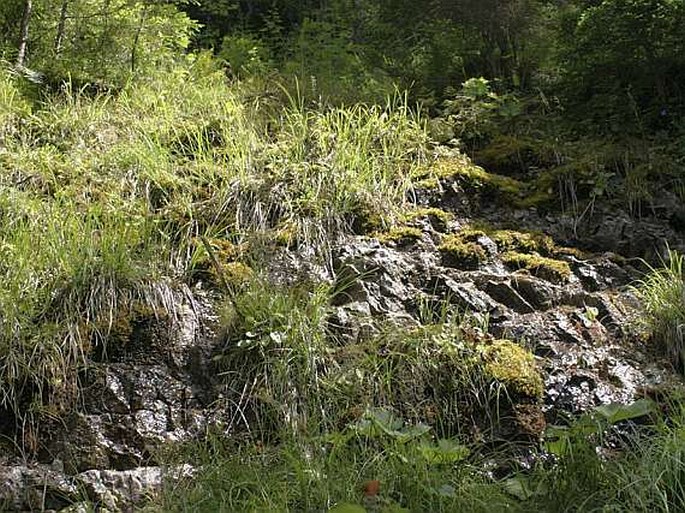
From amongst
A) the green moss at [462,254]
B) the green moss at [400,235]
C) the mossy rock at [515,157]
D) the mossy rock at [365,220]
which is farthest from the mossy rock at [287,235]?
the mossy rock at [515,157]

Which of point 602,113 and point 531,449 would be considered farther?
point 602,113

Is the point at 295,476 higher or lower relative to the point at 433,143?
lower

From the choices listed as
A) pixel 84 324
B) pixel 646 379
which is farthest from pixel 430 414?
pixel 84 324

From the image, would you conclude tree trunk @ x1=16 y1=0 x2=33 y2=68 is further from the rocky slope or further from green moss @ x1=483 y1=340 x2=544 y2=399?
green moss @ x1=483 y1=340 x2=544 y2=399

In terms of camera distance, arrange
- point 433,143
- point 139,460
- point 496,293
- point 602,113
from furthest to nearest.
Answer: point 602,113 < point 433,143 < point 496,293 < point 139,460

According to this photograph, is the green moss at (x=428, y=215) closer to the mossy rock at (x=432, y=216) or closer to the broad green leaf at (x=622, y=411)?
the mossy rock at (x=432, y=216)

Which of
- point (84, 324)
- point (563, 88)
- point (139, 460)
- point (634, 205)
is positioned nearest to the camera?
point (139, 460)

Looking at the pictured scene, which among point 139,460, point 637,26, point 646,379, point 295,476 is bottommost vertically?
point 139,460

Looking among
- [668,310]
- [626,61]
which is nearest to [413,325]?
[668,310]

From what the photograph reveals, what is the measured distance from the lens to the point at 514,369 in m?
3.77

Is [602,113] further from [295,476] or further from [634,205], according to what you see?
[295,476]

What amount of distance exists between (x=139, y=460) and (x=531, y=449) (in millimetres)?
1694

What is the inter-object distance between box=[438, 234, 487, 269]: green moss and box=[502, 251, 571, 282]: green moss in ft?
0.49

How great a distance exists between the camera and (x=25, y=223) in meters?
4.38
